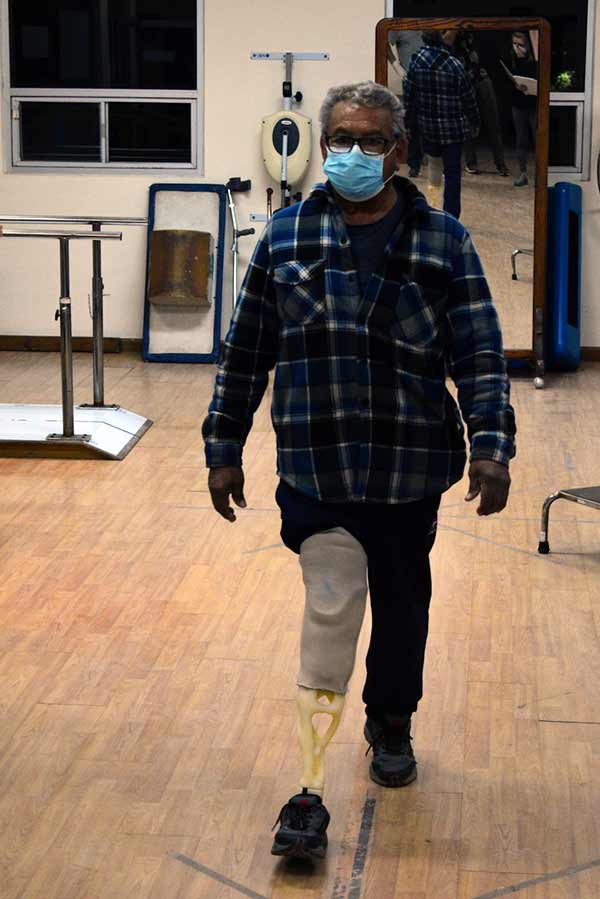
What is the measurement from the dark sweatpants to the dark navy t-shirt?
0.46 metres

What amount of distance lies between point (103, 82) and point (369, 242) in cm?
667

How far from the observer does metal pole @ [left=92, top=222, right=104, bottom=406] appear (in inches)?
266

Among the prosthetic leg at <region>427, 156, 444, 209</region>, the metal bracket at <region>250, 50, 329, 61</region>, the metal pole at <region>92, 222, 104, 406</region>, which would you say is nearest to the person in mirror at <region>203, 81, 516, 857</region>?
the metal pole at <region>92, 222, 104, 406</region>

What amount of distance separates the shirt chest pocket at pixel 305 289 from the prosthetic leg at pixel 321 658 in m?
0.43

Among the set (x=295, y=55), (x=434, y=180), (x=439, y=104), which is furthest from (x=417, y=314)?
(x=295, y=55)

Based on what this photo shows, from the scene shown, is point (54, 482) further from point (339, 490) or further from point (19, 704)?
point (339, 490)

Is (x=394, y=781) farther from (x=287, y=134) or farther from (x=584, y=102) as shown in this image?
(x=584, y=102)

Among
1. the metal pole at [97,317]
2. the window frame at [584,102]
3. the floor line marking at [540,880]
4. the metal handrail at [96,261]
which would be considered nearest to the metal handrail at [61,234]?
the metal handrail at [96,261]

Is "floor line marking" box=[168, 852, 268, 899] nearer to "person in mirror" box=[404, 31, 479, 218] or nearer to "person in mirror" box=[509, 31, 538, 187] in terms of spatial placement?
"person in mirror" box=[404, 31, 479, 218]

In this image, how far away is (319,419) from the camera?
2.86 m

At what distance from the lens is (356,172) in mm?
2756

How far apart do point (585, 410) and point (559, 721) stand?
165 inches

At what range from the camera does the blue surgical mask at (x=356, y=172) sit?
2.75 metres

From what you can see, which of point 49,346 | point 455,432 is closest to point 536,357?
point 49,346
